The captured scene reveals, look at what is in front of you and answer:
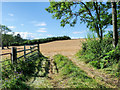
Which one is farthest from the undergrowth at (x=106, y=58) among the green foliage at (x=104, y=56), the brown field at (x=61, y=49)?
the brown field at (x=61, y=49)

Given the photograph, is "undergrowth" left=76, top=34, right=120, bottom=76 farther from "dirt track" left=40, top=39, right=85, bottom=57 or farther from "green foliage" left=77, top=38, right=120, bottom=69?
"dirt track" left=40, top=39, right=85, bottom=57

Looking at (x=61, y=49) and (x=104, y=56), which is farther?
(x=61, y=49)

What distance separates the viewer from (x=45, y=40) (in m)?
26.3

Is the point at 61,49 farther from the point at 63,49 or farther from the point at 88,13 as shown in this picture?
the point at 88,13

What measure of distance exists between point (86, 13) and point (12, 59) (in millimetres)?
9499

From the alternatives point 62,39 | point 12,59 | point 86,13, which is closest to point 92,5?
point 86,13

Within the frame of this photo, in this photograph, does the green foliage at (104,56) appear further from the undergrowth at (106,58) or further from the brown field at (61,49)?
the brown field at (61,49)

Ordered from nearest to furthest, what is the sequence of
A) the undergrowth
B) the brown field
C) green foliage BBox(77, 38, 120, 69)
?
the undergrowth
green foliage BBox(77, 38, 120, 69)
the brown field

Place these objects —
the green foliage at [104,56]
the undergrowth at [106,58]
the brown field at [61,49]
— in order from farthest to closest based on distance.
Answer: the brown field at [61,49] < the green foliage at [104,56] < the undergrowth at [106,58]

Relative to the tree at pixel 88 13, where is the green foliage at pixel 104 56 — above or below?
→ below

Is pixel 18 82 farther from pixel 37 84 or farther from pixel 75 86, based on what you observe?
pixel 75 86

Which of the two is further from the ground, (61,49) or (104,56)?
(104,56)

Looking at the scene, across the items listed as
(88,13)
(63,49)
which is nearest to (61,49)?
(63,49)

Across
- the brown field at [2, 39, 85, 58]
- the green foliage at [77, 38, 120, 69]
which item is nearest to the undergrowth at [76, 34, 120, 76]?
the green foliage at [77, 38, 120, 69]
